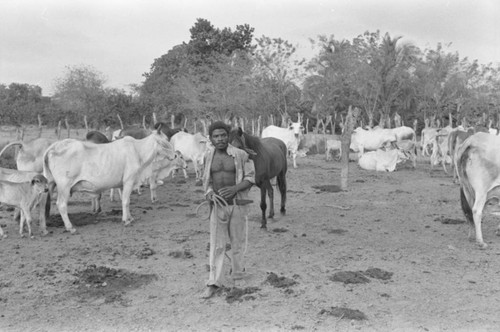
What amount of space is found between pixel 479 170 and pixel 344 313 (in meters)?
3.90

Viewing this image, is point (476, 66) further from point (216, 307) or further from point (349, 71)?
point (216, 307)

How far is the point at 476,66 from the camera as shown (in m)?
42.8

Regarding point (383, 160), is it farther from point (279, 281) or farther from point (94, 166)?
point (279, 281)

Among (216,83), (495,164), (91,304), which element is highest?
(216,83)

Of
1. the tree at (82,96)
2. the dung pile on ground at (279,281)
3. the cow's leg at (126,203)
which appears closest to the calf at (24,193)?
the cow's leg at (126,203)

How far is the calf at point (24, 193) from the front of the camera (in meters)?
7.39

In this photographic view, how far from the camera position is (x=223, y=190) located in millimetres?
5043

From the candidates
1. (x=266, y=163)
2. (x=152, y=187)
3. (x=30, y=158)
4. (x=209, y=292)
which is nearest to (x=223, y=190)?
(x=209, y=292)

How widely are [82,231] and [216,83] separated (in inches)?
1265

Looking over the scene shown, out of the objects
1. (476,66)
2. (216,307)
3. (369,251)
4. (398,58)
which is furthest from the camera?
(476,66)

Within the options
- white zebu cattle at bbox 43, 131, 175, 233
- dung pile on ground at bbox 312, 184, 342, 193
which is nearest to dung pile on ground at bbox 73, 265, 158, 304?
white zebu cattle at bbox 43, 131, 175, 233

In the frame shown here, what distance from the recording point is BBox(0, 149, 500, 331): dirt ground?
4.41 meters

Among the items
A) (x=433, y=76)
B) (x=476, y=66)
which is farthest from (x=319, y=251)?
(x=476, y=66)

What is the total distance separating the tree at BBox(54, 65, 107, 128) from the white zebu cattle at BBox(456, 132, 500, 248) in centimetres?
3070
